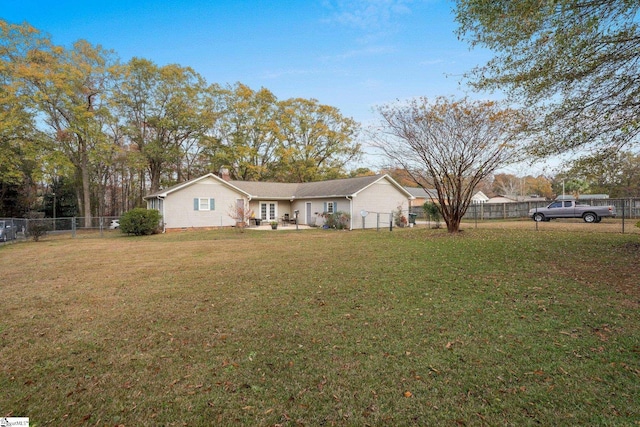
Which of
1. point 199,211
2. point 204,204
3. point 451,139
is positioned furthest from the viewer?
point 204,204

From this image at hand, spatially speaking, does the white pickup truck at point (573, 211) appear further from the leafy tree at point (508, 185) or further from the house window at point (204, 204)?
the leafy tree at point (508, 185)

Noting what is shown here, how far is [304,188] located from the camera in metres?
26.6

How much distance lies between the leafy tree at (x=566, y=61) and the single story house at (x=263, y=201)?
12112 millimetres

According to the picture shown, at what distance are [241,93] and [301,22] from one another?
64.9 feet

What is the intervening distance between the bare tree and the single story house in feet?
17.9

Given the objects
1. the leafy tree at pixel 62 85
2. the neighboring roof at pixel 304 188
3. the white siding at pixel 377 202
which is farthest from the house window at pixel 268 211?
the leafy tree at pixel 62 85

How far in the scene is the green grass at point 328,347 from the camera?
252 cm

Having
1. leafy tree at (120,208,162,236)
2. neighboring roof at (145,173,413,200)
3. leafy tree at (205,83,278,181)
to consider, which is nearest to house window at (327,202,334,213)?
neighboring roof at (145,173,413,200)

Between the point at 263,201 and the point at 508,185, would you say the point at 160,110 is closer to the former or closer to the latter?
the point at 263,201

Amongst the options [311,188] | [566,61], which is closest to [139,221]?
[311,188]

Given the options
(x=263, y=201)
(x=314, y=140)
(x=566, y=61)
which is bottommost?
(x=263, y=201)

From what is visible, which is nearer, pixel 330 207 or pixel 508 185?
pixel 330 207

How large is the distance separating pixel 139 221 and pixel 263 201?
947cm

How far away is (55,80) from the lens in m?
22.2
